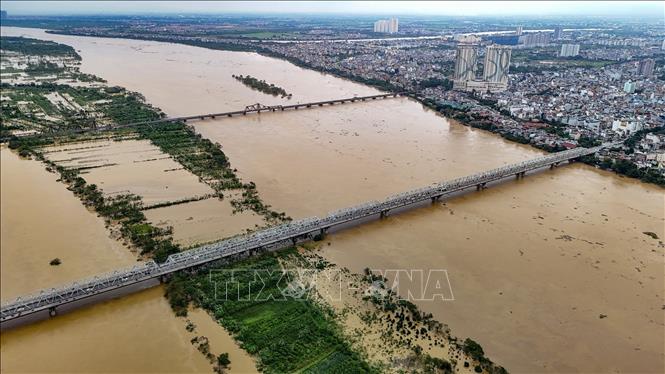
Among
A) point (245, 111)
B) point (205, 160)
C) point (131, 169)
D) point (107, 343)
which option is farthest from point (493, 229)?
point (245, 111)

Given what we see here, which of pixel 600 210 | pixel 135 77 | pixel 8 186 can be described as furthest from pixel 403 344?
pixel 135 77

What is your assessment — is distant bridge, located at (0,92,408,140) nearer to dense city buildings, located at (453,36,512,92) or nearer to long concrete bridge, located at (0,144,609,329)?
dense city buildings, located at (453,36,512,92)

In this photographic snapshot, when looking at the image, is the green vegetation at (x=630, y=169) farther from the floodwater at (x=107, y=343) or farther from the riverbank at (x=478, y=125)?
the floodwater at (x=107, y=343)

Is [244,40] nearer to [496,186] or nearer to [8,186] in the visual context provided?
[496,186]

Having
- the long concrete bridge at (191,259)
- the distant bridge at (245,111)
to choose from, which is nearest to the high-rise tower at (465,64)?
the distant bridge at (245,111)

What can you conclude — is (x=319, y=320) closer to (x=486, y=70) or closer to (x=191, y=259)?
(x=191, y=259)
